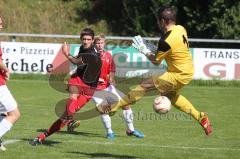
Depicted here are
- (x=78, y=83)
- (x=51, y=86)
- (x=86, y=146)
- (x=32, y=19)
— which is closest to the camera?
(x=86, y=146)

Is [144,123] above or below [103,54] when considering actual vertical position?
below

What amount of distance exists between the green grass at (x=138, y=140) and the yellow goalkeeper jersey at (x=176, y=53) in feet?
4.15

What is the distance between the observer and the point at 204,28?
28.5 meters

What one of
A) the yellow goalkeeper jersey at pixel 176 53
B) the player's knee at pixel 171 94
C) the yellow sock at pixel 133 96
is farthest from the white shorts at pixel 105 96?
the yellow goalkeeper jersey at pixel 176 53

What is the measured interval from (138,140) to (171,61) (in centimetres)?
228

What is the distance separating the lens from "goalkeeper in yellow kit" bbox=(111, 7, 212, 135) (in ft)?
29.2

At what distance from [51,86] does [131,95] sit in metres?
12.3

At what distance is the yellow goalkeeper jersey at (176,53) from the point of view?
8.88 m

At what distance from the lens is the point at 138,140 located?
429 inches

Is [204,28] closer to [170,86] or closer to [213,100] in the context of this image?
[213,100]

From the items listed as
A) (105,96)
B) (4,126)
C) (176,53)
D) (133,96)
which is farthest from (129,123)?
(4,126)

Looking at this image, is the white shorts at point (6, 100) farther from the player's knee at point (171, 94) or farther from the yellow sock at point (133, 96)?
the player's knee at point (171, 94)

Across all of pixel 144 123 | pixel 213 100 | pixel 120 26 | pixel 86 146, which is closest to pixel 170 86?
pixel 86 146

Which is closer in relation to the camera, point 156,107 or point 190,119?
point 156,107
